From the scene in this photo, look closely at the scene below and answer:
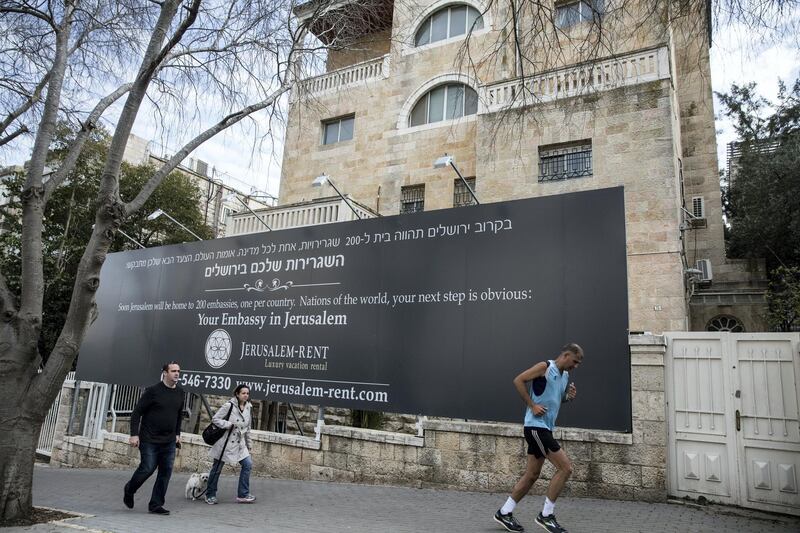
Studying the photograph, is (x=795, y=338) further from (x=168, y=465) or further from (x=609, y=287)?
(x=168, y=465)

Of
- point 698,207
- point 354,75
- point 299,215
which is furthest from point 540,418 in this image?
point 354,75

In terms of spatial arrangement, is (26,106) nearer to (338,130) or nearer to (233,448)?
(233,448)

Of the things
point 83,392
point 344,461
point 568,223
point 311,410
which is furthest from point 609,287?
point 83,392

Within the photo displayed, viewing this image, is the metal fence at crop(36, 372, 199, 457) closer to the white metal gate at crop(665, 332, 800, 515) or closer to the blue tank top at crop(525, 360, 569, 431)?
the blue tank top at crop(525, 360, 569, 431)

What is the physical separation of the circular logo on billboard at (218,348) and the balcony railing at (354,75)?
11.4 metres

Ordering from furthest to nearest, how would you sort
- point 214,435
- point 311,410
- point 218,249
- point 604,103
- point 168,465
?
point 311,410 → point 604,103 → point 218,249 → point 214,435 → point 168,465

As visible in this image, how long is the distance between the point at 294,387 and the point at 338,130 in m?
12.8

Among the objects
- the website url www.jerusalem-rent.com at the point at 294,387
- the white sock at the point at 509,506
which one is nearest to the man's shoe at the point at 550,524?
the white sock at the point at 509,506

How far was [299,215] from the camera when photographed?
1504 centimetres

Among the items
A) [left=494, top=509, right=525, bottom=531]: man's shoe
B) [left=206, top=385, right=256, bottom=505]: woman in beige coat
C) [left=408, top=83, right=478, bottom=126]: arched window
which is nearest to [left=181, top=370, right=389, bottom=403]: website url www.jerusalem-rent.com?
[left=206, top=385, right=256, bottom=505]: woman in beige coat

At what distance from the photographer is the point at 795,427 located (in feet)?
19.8

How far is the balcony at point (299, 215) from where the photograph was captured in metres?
14.2

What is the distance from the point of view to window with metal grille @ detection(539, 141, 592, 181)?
13422 mm

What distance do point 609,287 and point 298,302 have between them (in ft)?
16.6
